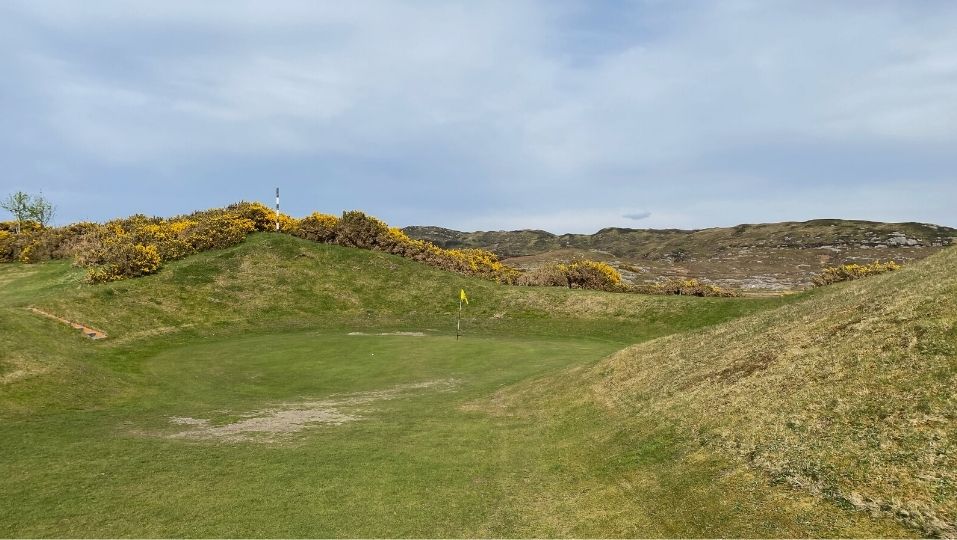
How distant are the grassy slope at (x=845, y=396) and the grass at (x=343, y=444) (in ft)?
1.48

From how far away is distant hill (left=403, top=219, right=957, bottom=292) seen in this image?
78.8 m

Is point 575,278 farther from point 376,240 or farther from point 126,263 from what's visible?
point 126,263

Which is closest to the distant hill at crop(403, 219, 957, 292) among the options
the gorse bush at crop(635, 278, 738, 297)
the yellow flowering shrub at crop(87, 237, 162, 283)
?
the gorse bush at crop(635, 278, 738, 297)

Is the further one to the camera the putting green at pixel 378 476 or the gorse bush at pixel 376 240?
the gorse bush at pixel 376 240

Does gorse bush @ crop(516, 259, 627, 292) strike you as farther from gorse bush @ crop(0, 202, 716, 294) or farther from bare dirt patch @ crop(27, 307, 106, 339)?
bare dirt patch @ crop(27, 307, 106, 339)

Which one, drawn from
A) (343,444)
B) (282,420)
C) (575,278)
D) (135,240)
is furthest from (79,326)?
(575,278)

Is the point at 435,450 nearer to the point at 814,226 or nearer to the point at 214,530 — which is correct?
the point at 214,530

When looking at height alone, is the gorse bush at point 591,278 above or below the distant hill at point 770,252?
below

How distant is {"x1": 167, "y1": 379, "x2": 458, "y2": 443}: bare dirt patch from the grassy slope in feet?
27.8

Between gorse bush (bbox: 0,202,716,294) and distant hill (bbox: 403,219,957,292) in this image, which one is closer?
gorse bush (bbox: 0,202,716,294)

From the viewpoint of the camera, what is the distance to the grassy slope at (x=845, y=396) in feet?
24.2

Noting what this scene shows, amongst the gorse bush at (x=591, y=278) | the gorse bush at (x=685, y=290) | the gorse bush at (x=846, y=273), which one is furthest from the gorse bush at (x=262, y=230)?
the gorse bush at (x=846, y=273)

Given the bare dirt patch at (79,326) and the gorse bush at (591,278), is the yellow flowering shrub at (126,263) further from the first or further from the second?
the gorse bush at (591,278)

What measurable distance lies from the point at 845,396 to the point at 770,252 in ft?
331
